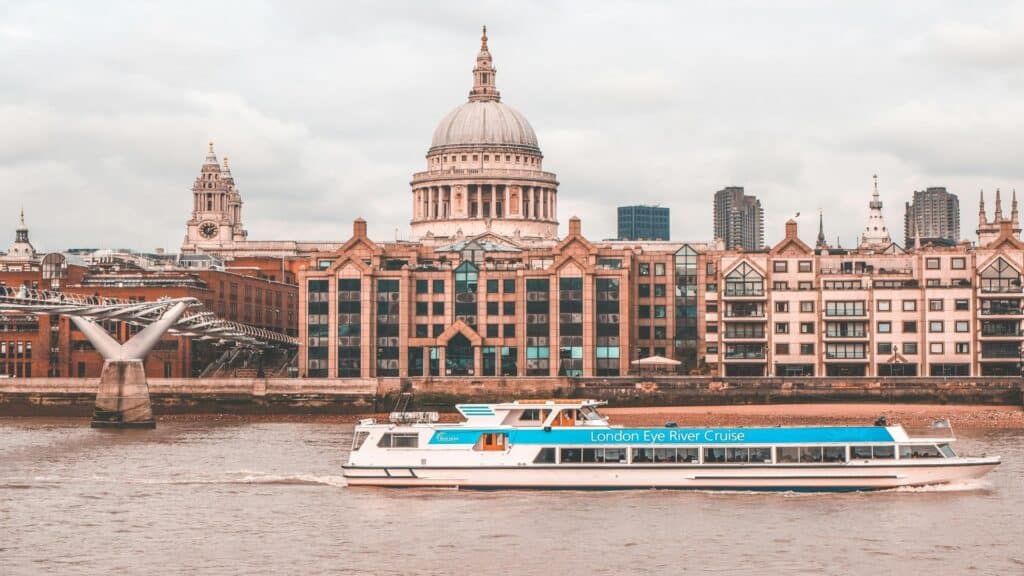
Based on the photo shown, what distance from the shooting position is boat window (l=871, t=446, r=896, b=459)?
6781 centimetres

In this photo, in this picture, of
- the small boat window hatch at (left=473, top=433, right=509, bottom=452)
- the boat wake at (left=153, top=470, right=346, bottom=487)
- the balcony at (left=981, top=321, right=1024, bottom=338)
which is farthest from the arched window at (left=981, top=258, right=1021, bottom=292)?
the boat wake at (left=153, top=470, right=346, bottom=487)

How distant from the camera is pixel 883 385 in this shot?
4599 inches

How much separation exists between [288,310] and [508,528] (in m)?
117

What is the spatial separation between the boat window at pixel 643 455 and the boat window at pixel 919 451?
356 inches

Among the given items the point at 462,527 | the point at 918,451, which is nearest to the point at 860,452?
the point at 918,451

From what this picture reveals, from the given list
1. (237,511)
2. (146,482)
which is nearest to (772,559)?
(237,511)

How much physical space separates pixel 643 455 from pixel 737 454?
11.2 feet

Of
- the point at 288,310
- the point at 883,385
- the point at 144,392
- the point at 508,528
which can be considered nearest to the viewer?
the point at 508,528

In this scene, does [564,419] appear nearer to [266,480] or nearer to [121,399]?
[266,480]

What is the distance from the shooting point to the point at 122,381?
107500 mm

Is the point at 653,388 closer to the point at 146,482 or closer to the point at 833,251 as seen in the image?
the point at 833,251

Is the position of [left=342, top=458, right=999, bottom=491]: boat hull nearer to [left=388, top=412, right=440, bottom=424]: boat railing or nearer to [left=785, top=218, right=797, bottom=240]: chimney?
[left=388, top=412, right=440, bottom=424]: boat railing

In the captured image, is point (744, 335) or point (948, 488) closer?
point (948, 488)

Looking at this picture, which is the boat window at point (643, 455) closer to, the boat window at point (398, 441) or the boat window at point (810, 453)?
the boat window at point (810, 453)
